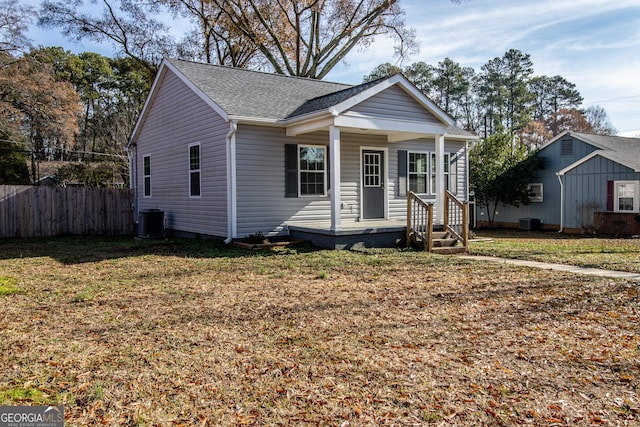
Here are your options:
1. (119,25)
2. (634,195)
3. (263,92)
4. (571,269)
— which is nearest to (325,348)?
(571,269)

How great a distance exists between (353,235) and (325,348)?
19.9 feet

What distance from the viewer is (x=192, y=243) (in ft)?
36.6

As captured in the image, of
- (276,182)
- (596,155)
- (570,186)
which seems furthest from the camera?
(570,186)

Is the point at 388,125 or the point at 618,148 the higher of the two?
the point at 618,148

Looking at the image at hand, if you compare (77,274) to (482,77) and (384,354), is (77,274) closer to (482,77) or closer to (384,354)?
(384,354)

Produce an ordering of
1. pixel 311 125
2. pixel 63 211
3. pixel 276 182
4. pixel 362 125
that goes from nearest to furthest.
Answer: pixel 362 125 → pixel 311 125 → pixel 276 182 → pixel 63 211

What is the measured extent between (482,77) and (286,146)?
3330cm

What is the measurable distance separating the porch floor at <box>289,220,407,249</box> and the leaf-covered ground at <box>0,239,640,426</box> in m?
2.59

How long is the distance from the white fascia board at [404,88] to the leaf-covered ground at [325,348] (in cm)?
408

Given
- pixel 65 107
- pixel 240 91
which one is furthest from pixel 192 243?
pixel 65 107

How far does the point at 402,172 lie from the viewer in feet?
42.8

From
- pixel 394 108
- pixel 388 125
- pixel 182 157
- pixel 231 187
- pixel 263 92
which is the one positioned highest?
pixel 263 92

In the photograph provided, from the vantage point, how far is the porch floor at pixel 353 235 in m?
9.74

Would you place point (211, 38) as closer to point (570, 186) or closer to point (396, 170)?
point (396, 170)
